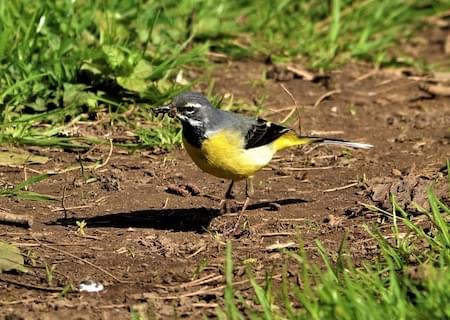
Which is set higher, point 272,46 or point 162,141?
point 272,46

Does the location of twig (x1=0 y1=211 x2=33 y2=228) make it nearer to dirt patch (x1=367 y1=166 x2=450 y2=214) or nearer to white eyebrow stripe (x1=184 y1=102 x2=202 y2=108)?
white eyebrow stripe (x1=184 y1=102 x2=202 y2=108)

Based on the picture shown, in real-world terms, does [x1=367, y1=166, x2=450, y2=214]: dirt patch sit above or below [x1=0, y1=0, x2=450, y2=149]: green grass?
below

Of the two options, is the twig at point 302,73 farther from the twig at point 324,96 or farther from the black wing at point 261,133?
the black wing at point 261,133

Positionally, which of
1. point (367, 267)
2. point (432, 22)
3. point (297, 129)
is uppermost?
point (432, 22)

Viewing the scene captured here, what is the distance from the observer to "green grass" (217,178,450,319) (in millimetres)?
4871

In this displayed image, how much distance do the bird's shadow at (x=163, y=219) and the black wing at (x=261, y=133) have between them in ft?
1.57

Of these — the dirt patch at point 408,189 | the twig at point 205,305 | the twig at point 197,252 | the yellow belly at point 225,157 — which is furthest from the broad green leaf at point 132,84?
the twig at point 205,305

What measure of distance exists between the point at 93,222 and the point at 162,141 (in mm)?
1650

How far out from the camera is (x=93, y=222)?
7059 millimetres

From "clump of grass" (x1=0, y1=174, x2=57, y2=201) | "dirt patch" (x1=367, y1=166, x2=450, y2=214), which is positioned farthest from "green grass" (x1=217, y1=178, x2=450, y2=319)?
"clump of grass" (x1=0, y1=174, x2=57, y2=201)

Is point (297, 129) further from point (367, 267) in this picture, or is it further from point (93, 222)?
point (367, 267)

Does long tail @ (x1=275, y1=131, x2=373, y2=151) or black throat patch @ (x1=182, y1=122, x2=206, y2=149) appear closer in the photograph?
black throat patch @ (x1=182, y1=122, x2=206, y2=149)

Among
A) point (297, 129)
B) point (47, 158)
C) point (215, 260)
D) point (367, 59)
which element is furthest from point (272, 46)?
point (215, 260)

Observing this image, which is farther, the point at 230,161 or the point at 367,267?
the point at 230,161
